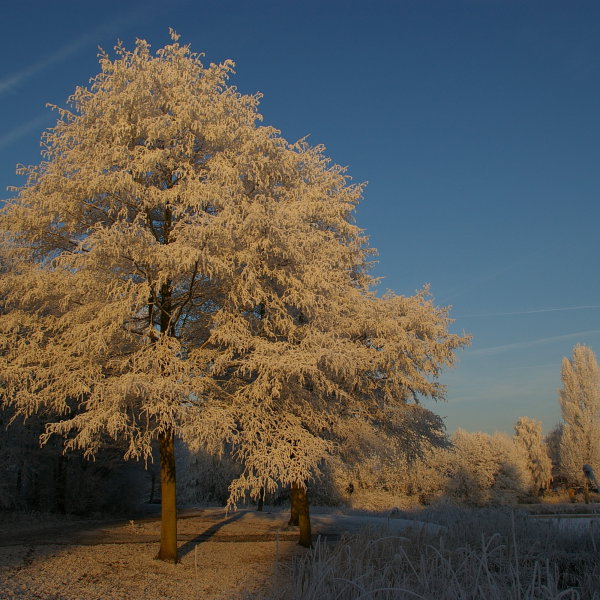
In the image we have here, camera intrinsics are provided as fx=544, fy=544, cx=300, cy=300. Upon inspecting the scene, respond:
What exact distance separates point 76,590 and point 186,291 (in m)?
5.91

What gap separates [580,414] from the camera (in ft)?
143

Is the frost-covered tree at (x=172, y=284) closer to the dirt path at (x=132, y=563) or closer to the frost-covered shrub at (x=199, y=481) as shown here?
the dirt path at (x=132, y=563)

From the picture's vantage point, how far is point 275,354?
9.86m

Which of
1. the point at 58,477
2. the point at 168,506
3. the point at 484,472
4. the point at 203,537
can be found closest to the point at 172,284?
the point at 168,506

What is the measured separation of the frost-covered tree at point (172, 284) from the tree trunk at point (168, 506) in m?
0.03

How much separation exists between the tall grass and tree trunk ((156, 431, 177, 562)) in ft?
9.35

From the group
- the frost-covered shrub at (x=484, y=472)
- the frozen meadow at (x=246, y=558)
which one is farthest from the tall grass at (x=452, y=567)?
the frost-covered shrub at (x=484, y=472)

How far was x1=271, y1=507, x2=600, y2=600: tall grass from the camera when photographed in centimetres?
316

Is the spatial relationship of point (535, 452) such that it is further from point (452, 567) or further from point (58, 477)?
point (452, 567)

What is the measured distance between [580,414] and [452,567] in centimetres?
4433

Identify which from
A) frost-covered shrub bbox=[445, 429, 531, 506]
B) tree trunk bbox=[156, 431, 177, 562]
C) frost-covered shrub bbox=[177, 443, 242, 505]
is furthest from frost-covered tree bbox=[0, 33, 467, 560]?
frost-covered shrub bbox=[445, 429, 531, 506]

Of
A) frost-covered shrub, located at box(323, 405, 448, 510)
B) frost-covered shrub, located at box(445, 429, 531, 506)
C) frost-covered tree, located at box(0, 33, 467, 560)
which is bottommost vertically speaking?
frost-covered shrub, located at box(445, 429, 531, 506)

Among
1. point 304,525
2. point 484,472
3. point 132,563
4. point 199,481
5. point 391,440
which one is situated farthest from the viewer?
point 484,472

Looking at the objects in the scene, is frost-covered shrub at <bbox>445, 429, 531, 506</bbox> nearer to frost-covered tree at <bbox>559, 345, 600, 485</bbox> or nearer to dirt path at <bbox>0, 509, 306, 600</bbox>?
frost-covered tree at <bbox>559, 345, 600, 485</bbox>
